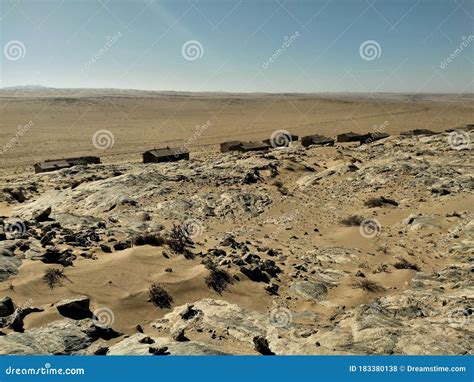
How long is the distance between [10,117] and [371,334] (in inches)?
2804

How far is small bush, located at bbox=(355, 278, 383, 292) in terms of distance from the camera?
9.72 m

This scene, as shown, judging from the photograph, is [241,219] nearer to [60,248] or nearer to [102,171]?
[60,248]

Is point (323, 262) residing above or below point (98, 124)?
below

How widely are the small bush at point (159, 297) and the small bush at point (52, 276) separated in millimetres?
1865

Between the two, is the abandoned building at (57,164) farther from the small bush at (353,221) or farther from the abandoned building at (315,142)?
the small bush at (353,221)

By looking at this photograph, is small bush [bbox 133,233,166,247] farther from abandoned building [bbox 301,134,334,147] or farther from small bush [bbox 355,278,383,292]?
abandoned building [bbox 301,134,334,147]

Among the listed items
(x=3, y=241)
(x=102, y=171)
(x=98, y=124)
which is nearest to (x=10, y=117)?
(x=98, y=124)

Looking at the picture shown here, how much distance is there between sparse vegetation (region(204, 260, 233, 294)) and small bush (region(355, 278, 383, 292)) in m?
3.04

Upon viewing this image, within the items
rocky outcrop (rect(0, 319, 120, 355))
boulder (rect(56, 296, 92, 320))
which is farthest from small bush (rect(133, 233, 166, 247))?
rocky outcrop (rect(0, 319, 120, 355))

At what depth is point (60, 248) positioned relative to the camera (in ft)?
34.1

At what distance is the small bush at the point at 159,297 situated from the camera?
8562 millimetres

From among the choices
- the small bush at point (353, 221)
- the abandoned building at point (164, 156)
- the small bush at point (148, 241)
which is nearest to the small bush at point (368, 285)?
the small bush at point (353, 221)

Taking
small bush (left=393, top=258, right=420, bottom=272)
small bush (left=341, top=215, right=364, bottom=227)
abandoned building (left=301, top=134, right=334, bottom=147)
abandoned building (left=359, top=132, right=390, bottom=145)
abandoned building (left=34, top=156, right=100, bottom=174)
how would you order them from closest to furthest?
small bush (left=393, top=258, right=420, bottom=272)
small bush (left=341, top=215, right=364, bottom=227)
abandoned building (left=34, top=156, right=100, bottom=174)
abandoned building (left=359, top=132, right=390, bottom=145)
abandoned building (left=301, top=134, right=334, bottom=147)

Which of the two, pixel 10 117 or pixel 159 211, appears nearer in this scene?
pixel 159 211
